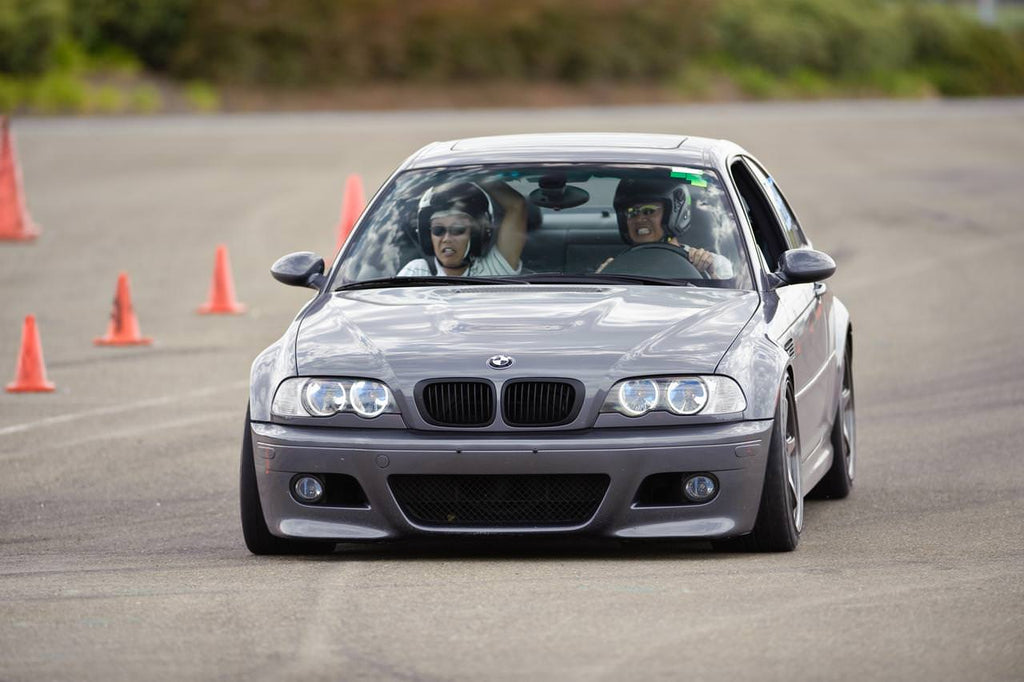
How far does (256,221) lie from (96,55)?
30.9 metres

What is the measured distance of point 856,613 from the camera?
6.19 m

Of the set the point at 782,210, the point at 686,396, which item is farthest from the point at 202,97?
the point at 686,396

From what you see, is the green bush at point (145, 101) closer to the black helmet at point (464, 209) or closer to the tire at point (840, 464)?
the tire at point (840, 464)

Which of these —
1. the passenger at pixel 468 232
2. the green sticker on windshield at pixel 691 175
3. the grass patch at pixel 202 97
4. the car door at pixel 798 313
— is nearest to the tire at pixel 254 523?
the passenger at pixel 468 232

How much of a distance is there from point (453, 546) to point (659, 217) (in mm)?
1562

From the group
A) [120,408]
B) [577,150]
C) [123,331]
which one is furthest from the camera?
[123,331]

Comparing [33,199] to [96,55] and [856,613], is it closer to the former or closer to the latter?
[856,613]

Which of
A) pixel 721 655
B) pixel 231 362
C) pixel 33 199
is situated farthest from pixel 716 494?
pixel 33 199

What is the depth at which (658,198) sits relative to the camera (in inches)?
322

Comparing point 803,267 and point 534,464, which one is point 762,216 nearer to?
point 803,267

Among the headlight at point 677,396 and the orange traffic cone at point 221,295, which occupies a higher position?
the headlight at point 677,396

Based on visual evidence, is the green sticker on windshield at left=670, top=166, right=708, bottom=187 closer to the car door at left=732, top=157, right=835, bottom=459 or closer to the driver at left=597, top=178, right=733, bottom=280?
the driver at left=597, top=178, right=733, bottom=280

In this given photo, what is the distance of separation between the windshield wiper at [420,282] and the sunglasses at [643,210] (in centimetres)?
60

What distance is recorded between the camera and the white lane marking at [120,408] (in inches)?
460
